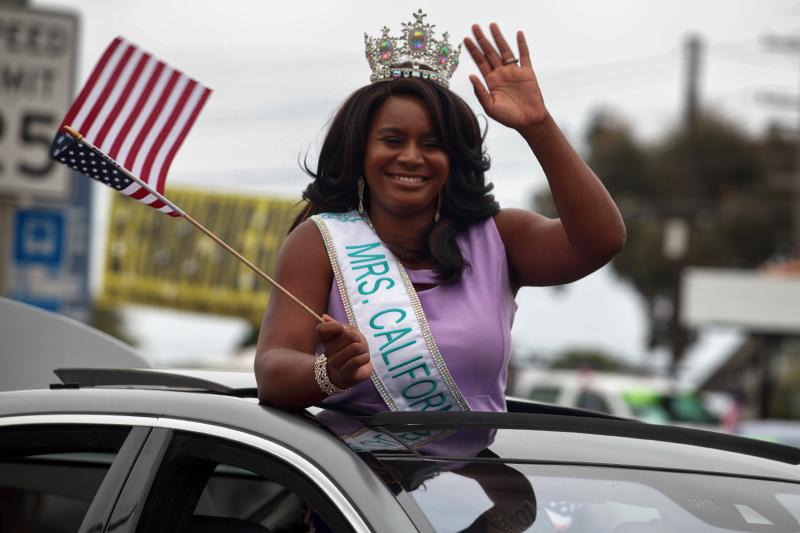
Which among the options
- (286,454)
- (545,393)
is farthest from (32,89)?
(545,393)

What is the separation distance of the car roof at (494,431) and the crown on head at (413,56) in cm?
87

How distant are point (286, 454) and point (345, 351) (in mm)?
264

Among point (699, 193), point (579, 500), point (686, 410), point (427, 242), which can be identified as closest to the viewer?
point (579, 500)

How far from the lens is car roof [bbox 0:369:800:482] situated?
262 cm

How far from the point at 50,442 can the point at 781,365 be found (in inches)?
1714

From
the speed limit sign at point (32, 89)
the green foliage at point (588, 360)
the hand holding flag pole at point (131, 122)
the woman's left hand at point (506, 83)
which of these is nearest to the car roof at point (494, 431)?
the hand holding flag pole at point (131, 122)

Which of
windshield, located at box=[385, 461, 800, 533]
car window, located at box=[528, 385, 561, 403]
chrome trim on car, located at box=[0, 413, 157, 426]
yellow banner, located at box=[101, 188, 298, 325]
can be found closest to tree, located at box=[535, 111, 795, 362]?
yellow banner, located at box=[101, 188, 298, 325]

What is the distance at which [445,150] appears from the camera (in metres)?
3.32

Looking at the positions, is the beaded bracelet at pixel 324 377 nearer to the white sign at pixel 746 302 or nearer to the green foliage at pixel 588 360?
the white sign at pixel 746 302

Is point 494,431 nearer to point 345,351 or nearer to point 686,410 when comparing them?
point 345,351

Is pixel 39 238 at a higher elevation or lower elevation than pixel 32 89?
lower

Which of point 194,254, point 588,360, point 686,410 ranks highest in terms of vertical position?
point 194,254

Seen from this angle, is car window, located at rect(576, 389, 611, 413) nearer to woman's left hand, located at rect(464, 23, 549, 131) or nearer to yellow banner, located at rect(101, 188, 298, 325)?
yellow banner, located at rect(101, 188, 298, 325)

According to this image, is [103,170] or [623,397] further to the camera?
[623,397]
